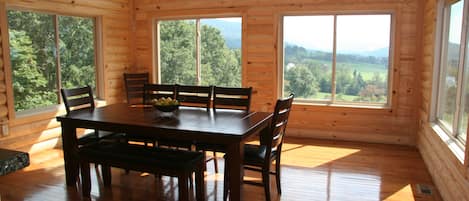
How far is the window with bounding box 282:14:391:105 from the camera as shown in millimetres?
5148

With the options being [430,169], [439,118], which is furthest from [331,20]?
[430,169]

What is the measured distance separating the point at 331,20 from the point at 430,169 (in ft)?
8.09

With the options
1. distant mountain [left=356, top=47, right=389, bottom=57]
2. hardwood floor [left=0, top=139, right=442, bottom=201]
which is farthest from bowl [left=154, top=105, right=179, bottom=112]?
distant mountain [left=356, top=47, right=389, bottom=57]

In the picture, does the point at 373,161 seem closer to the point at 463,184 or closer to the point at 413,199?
the point at 413,199

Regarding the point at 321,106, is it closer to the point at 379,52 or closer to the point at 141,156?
the point at 379,52

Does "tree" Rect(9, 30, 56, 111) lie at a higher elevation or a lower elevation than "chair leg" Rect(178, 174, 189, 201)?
higher

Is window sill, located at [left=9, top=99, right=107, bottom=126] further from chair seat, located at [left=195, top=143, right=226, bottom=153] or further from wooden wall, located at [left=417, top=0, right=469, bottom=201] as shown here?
wooden wall, located at [left=417, top=0, right=469, bottom=201]

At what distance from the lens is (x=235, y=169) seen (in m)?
2.80

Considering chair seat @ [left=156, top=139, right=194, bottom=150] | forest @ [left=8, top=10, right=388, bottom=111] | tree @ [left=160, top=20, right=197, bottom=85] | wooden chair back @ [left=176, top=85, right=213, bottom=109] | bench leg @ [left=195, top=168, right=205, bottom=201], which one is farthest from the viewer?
tree @ [left=160, top=20, right=197, bottom=85]

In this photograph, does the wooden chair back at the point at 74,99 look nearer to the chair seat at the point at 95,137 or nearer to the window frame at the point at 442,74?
the chair seat at the point at 95,137

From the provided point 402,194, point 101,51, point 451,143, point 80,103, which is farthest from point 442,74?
point 101,51

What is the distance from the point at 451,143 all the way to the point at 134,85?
15.4 ft

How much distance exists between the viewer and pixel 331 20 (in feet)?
17.4

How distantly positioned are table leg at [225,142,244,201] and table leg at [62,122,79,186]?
1.64 metres
